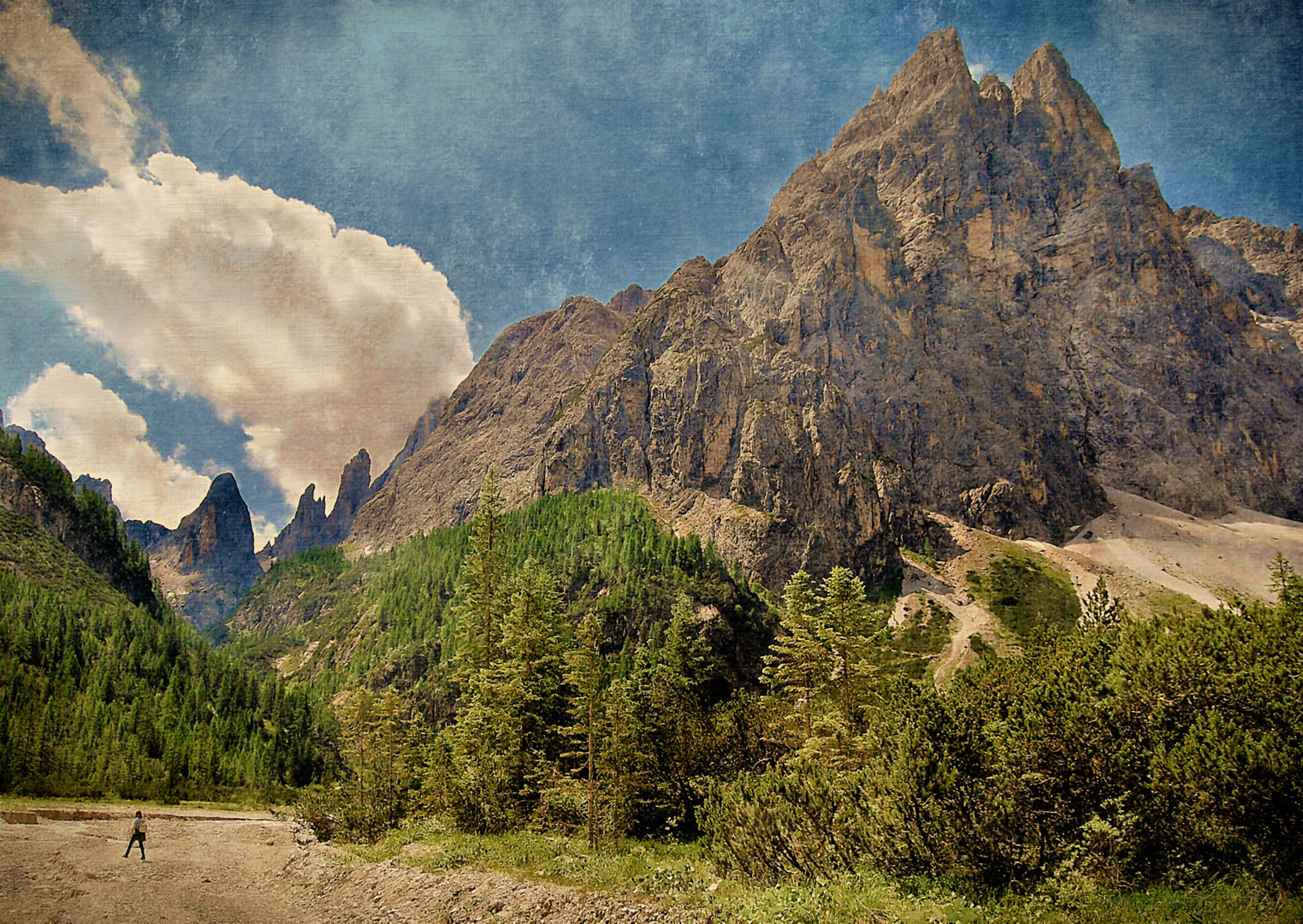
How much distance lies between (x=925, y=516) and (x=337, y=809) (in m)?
192

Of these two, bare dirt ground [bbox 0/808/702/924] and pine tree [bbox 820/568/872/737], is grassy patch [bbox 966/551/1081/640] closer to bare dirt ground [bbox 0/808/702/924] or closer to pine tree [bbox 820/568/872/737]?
pine tree [bbox 820/568/872/737]

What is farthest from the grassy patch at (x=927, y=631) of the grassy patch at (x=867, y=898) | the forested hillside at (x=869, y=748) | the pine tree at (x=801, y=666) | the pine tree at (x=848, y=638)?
the grassy patch at (x=867, y=898)

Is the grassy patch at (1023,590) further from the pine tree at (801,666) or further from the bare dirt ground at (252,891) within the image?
the bare dirt ground at (252,891)

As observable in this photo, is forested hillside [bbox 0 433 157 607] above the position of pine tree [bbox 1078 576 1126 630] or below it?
above

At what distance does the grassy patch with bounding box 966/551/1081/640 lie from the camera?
497 ft

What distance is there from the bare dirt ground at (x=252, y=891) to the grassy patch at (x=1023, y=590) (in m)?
151

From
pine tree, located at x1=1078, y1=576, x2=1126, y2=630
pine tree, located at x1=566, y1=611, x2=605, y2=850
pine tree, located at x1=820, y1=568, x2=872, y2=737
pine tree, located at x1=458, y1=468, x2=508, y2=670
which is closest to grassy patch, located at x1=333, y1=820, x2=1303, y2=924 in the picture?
pine tree, located at x1=566, y1=611, x2=605, y2=850

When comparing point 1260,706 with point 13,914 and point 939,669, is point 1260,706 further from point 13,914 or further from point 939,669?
point 939,669

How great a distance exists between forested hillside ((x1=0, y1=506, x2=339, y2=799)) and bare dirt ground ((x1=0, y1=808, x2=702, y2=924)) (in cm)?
4361

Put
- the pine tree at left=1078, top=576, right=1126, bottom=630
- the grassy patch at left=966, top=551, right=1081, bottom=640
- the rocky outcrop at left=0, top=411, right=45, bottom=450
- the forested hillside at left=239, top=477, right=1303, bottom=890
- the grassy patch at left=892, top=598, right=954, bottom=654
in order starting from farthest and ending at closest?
the grassy patch at left=966, top=551, right=1081, bottom=640 < the grassy patch at left=892, top=598, right=954, bottom=654 < the rocky outcrop at left=0, top=411, right=45, bottom=450 < the pine tree at left=1078, top=576, right=1126, bottom=630 < the forested hillside at left=239, top=477, right=1303, bottom=890

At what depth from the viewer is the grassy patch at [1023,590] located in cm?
15138

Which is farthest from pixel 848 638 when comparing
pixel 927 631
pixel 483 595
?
pixel 927 631

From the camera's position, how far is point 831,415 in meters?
194

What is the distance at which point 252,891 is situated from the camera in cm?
2481
